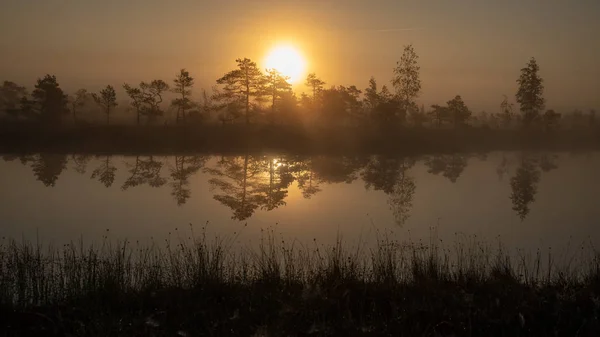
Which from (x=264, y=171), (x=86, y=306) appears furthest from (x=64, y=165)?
(x=86, y=306)

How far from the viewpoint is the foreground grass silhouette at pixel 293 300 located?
19.5 feet

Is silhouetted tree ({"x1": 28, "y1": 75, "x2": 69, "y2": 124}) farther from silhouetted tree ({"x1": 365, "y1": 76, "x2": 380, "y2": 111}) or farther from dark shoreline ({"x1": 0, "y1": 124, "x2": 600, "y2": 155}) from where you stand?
silhouetted tree ({"x1": 365, "y1": 76, "x2": 380, "y2": 111})

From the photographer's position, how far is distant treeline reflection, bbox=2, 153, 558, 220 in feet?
65.0

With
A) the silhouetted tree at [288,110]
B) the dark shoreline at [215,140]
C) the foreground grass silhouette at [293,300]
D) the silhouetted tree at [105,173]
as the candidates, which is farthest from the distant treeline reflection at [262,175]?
the silhouetted tree at [288,110]

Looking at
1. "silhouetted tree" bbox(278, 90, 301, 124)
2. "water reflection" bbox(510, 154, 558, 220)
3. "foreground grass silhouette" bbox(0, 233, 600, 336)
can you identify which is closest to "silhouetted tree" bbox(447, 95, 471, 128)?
"silhouetted tree" bbox(278, 90, 301, 124)

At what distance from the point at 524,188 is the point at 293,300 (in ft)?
65.1

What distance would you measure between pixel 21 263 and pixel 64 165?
84.0 feet

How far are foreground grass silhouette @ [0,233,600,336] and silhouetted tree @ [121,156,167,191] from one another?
1535 centimetres

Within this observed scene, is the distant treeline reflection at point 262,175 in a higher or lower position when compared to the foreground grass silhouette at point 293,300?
higher

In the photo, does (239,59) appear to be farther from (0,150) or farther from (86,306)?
(86,306)

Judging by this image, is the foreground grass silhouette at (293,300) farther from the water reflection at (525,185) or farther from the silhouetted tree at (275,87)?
the silhouetted tree at (275,87)

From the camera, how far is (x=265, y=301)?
706 centimetres

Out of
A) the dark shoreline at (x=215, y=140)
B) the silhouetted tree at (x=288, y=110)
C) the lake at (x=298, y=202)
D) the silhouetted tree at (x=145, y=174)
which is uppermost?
the silhouetted tree at (x=288, y=110)

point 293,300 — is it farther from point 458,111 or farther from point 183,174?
point 458,111
